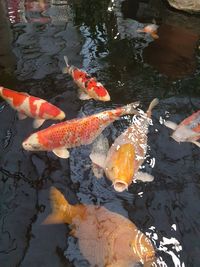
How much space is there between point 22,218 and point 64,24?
575 cm

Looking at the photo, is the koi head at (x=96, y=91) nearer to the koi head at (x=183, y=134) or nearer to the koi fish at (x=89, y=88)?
the koi fish at (x=89, y=88)

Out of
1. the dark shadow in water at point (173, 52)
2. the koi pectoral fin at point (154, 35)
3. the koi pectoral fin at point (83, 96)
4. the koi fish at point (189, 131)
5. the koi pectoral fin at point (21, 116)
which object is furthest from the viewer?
the koi pectoral fin at point (154, 35)

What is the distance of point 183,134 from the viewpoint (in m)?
4.89

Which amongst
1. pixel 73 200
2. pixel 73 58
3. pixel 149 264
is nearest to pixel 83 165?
pixel 73 200

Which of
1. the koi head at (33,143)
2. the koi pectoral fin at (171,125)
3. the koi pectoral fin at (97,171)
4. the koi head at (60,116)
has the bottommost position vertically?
the koi pectoral fin at (97,171)

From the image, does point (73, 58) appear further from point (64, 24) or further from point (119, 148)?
point (119, 148)

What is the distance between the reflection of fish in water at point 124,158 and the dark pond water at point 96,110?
0.18m

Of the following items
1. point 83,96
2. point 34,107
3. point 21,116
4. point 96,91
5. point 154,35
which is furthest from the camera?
point 154,35

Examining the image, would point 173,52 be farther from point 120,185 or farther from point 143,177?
point 120,185

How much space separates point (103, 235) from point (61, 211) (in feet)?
1.64

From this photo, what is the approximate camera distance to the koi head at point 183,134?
4820 millimetres

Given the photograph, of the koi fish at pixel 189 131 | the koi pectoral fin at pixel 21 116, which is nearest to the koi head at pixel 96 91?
the koi pectoral fin at pixel 21 116

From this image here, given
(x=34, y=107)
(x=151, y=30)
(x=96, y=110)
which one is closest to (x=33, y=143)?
(x=34, y=107)

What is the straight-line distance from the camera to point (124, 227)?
3703 millimetres
